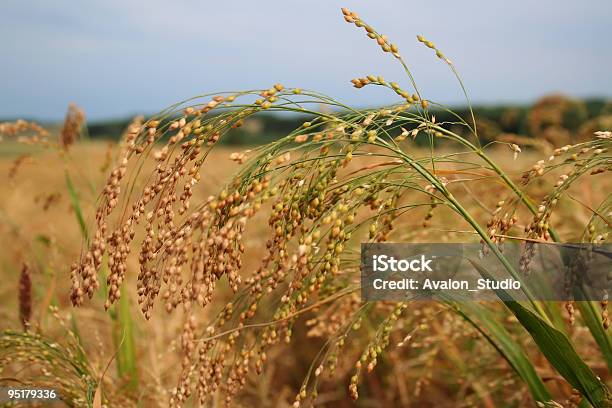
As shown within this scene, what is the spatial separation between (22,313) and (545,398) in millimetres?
1796

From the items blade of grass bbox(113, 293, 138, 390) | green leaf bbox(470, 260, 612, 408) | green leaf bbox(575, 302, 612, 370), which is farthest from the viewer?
blade of grass bbox(113, 293, 138, 390)

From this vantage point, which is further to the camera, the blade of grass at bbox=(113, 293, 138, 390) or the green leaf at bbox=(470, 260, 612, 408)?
the blade of grass at bbox=(113, 293, 138, 390)

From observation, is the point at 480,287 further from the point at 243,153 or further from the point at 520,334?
the point at 520,334

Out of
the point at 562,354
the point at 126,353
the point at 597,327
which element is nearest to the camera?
the point at 562,354

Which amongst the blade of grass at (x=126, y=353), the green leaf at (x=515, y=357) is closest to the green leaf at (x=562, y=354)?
the green leaf at (x=515, y=357)

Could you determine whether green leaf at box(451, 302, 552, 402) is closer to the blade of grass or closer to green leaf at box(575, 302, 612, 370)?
green leaf at box(575, 302, 612, 370)

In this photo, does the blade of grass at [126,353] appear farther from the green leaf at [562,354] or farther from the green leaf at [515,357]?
the green leaf at [562,354]

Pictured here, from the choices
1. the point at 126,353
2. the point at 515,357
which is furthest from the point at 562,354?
the point at 126,353

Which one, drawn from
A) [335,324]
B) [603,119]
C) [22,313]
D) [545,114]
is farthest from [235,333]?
[545,114]

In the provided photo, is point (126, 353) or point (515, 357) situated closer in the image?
point (515, 357)

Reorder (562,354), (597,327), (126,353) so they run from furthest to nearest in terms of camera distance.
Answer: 1. (126,353)
2. (597,327)
3. (562,354)

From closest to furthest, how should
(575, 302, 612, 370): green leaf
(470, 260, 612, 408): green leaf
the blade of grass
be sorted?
(470, 260, 612, 408): green leaf
(575, 302, 612, 370): green leaf
the blade of grass

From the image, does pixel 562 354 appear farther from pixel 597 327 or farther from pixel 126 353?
pixel 126 353

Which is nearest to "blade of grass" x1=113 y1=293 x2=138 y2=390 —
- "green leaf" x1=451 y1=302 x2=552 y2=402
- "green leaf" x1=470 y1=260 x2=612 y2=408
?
"green leaf" x1=451 y1=302 x2=552 y2=402
